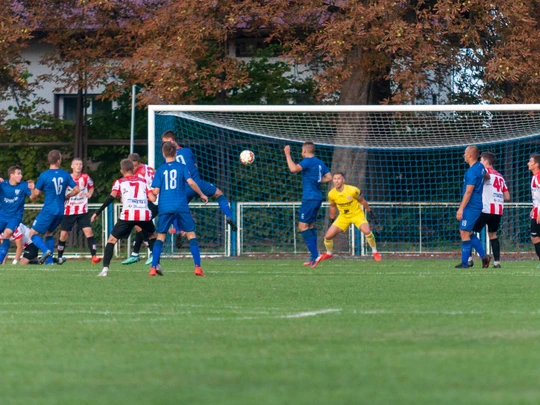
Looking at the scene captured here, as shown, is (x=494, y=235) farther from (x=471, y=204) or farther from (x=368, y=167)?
(x=368, y=167)

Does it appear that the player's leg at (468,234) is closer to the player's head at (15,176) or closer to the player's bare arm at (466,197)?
the player's bare arm at (466,197)

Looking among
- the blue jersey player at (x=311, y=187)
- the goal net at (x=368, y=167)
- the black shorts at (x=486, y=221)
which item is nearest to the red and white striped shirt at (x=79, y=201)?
the goal net at (x=368, y=167)

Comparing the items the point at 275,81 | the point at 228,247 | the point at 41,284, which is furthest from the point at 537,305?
the point at 275,81

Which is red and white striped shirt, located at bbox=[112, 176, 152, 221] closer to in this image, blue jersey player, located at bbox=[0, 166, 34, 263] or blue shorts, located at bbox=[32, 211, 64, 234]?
blue shorts, located at bbox=[32, 211, 64, 234]

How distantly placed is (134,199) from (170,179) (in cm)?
178

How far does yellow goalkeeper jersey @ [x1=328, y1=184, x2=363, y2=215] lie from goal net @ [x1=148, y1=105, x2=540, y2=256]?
2.99 meters

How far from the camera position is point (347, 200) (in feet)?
54.6

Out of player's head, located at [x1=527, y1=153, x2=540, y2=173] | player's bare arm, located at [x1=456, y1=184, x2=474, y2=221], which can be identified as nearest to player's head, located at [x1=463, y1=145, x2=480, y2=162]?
player's bare arm, located at [x1=456, y1=184, x2=474, y2=221]

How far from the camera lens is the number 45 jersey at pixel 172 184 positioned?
1253cm

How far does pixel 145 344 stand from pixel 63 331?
94 centimetres

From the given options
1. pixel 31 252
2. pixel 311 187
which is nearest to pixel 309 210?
pixel 311 187

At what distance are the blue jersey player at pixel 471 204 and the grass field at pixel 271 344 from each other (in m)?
4.07

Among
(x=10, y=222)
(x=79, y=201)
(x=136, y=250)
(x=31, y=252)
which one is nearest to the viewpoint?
(x=136, y=250)

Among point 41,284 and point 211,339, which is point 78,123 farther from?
point 211,339
